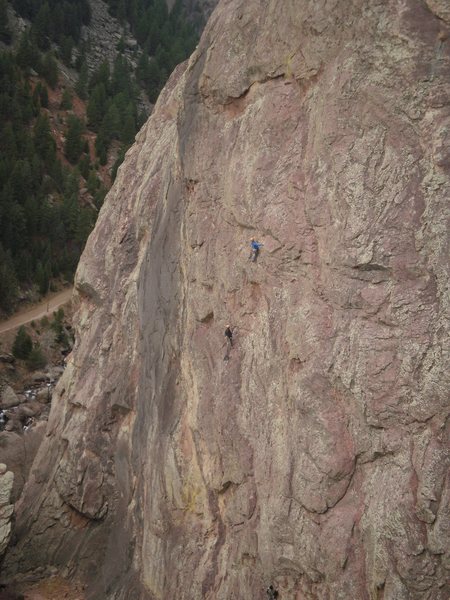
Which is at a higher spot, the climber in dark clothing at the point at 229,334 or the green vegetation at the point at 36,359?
the green vegetation at the point at 36,359

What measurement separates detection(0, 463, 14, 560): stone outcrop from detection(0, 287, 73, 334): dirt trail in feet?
105

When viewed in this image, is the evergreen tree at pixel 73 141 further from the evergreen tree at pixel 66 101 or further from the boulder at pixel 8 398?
the boulder at pixel 8 398

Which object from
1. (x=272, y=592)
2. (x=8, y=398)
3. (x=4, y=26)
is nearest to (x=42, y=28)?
(x=4, y=26)

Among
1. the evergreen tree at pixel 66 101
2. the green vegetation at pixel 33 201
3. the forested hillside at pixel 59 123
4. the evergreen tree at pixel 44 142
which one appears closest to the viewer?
the green vegetation at pixel 33 201

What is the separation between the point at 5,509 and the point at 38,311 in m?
37.1

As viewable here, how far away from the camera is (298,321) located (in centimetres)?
1727

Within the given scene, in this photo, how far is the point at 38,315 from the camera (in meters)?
62.0

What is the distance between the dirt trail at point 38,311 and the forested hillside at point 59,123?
1245 millimetres

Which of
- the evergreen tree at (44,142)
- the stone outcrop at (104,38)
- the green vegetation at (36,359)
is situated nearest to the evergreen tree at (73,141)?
the evergreen tree at (44,142)

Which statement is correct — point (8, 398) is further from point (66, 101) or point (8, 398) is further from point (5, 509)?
point (66, 101)

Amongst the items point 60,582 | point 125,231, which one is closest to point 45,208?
point 125,231

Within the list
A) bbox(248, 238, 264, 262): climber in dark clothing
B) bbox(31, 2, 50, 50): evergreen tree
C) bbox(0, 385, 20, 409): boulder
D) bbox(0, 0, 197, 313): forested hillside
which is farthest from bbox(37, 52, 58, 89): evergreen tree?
bbox(248, 238, 264, 262): climber in dark clothing

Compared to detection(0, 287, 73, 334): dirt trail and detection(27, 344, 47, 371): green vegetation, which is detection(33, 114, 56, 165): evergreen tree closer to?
detection(0, 287, 73, 334): dirt trail

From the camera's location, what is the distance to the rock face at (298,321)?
14.8 m
